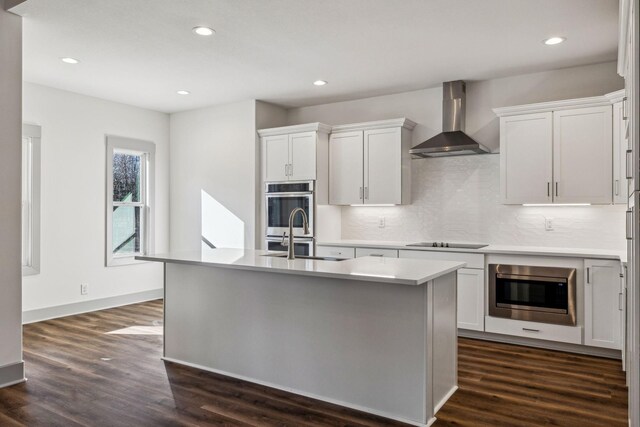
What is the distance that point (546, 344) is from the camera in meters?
4.22

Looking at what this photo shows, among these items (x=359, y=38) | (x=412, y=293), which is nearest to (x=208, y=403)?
(x=412, y=293)

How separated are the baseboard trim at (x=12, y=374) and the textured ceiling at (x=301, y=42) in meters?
2.53

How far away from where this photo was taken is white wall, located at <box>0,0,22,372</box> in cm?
329

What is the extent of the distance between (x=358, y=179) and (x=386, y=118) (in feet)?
2.74

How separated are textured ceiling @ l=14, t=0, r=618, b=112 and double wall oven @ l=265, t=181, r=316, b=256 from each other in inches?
45.0

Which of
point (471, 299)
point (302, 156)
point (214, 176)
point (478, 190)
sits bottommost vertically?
point (471, 299)

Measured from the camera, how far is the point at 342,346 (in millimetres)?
2955

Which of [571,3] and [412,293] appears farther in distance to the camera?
[571,3]

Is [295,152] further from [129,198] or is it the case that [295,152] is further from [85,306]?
[85,306]

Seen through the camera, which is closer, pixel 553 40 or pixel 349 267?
pixel 349 267

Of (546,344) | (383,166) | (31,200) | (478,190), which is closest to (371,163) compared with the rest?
(383,166)

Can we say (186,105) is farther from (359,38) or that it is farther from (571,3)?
(571,3)

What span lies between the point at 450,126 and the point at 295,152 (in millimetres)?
1804

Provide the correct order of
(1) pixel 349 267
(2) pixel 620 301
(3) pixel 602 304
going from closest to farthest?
(1) pixel 349 267, (2) pixel 620 301, (3) pixel 602 304
